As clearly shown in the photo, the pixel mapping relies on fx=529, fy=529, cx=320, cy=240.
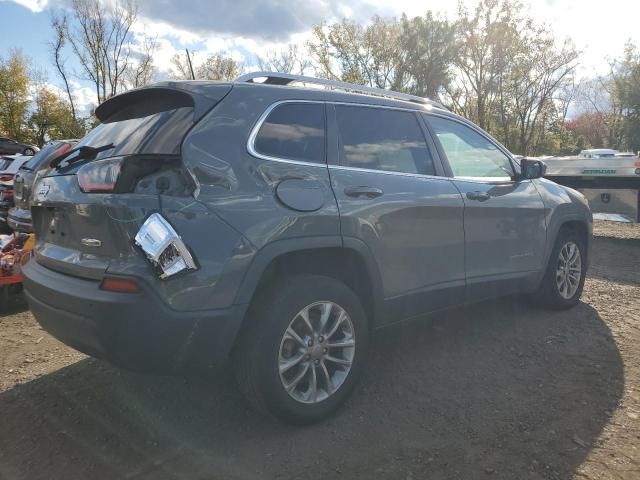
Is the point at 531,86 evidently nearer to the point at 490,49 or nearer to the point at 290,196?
the point at 490,49

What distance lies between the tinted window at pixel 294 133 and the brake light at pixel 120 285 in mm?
954

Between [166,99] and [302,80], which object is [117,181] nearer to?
[166,99]

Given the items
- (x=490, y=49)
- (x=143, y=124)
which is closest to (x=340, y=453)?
(x=143, y=124)

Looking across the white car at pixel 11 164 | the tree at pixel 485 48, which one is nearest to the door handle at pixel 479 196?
the white car at pixel 11 164

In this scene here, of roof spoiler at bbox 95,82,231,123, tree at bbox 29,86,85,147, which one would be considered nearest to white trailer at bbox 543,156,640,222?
roof spoiler at bbox 95,82,231,123

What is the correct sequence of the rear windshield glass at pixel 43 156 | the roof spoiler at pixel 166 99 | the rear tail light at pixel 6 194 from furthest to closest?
the rear tail light at pixel 6 194 < the rear windshield glass at pixel 43 156 < the roof spoiler at pixel 166 99

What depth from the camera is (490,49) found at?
28.8 m

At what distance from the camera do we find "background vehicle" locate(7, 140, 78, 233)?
250 inches

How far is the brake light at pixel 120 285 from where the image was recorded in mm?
2465

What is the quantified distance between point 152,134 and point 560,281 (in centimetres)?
407

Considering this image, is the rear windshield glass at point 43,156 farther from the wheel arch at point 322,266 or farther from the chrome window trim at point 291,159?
the wheel arch at point 322,266

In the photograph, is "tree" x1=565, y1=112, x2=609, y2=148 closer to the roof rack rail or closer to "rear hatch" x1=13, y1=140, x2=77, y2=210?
"rear hatch" x1=13, y1=140, x2=77, y2=210

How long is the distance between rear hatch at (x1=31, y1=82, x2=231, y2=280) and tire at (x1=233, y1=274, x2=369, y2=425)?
29.2 inches

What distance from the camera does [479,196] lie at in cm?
406
